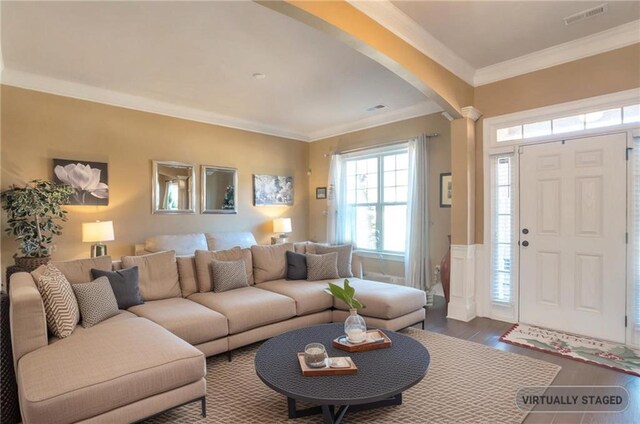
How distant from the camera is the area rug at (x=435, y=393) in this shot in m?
2.09

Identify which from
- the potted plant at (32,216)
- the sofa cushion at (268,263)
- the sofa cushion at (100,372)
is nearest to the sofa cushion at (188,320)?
the sofa cushion at (100,372)

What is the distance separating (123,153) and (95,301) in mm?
2640

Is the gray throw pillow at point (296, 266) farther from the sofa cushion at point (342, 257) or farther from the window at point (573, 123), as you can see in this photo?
the window at point (573, 123)

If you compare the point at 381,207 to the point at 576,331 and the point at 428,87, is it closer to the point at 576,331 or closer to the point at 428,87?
the point at 428,87

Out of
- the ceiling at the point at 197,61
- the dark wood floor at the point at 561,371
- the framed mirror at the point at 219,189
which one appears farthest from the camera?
the framed mirror at the point at 219,189

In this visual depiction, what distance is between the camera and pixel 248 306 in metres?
3.01

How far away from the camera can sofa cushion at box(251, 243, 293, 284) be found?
155 inches

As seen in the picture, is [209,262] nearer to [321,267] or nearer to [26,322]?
Result: [321,267]

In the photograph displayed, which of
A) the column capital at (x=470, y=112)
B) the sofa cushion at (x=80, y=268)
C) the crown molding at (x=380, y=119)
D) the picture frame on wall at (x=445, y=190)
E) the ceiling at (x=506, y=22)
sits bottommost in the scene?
the sofa cushion at (x=80, y=268)

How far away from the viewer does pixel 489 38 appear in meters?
3.20

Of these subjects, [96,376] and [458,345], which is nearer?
[96,376]

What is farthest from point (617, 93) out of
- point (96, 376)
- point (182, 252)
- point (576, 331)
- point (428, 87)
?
point (182, 252)

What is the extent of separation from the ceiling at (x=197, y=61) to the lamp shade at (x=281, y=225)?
1.82m

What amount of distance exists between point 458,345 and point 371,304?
88 cm
